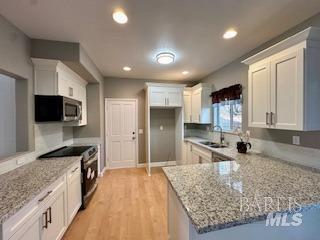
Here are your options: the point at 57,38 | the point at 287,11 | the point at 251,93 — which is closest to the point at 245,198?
the point at 251,93

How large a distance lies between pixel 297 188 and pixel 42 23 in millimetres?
3222

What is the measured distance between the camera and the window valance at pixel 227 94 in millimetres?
3327

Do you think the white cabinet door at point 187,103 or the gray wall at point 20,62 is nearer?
the gray wall at point 20,62

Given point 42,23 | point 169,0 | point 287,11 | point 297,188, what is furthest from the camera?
point 42,23

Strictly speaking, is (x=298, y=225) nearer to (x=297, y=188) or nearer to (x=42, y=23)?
(x=297, y=188)

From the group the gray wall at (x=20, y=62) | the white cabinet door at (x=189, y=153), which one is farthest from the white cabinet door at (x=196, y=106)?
the gray wall at (x=20, y=62)

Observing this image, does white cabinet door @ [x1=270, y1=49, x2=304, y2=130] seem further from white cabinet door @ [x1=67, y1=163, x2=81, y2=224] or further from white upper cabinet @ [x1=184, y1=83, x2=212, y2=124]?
white cabinet door @ [x1=67, y1=163, x2=81, y2=224]

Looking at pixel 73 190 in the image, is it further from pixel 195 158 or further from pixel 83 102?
pixel 195 158

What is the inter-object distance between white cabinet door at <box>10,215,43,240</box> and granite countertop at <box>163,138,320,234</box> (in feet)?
4.02

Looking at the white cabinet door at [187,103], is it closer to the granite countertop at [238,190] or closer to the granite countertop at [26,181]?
the granite countertop at [238,190]

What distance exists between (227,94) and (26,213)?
3.65 m

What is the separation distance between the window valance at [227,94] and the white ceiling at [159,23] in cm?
64

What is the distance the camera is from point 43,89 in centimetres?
253

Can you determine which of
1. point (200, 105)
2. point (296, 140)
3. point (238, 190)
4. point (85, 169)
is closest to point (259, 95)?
point (296, 140)
